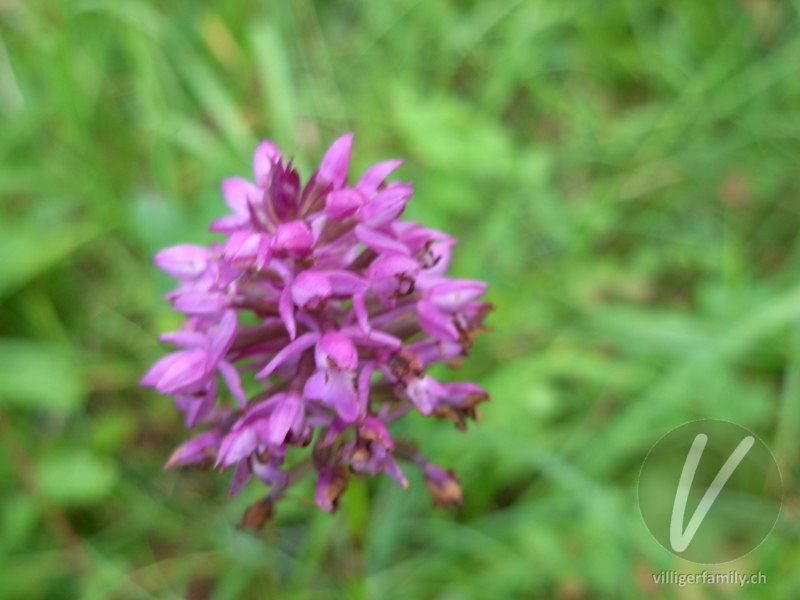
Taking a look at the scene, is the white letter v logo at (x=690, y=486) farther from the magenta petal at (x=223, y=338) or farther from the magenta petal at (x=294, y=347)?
the magenta petal at (x=223, y=338)

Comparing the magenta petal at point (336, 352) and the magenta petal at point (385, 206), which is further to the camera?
the magenta petal at point (385, 206)

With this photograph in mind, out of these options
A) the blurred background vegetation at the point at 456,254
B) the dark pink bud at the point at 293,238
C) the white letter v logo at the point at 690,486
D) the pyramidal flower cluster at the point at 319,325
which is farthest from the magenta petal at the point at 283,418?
the white letter v logo at the point at 690,486

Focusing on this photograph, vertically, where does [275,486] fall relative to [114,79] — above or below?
below

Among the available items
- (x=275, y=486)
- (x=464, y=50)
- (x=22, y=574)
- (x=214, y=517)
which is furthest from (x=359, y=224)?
(x=464, y=50)

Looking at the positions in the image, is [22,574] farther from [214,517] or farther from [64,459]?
[214,517]

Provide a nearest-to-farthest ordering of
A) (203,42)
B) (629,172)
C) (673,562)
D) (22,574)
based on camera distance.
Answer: (673,562), (22,574), (629,172), (203,42)

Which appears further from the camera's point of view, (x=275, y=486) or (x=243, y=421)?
(x=275, y=486)

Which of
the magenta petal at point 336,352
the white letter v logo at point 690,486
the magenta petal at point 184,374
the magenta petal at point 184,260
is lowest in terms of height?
the white letter v logo at point 690,486

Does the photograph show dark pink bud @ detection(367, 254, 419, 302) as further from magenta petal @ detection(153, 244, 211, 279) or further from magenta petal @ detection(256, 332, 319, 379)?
magenta petal @ detection(153, 244, 211, 279)
